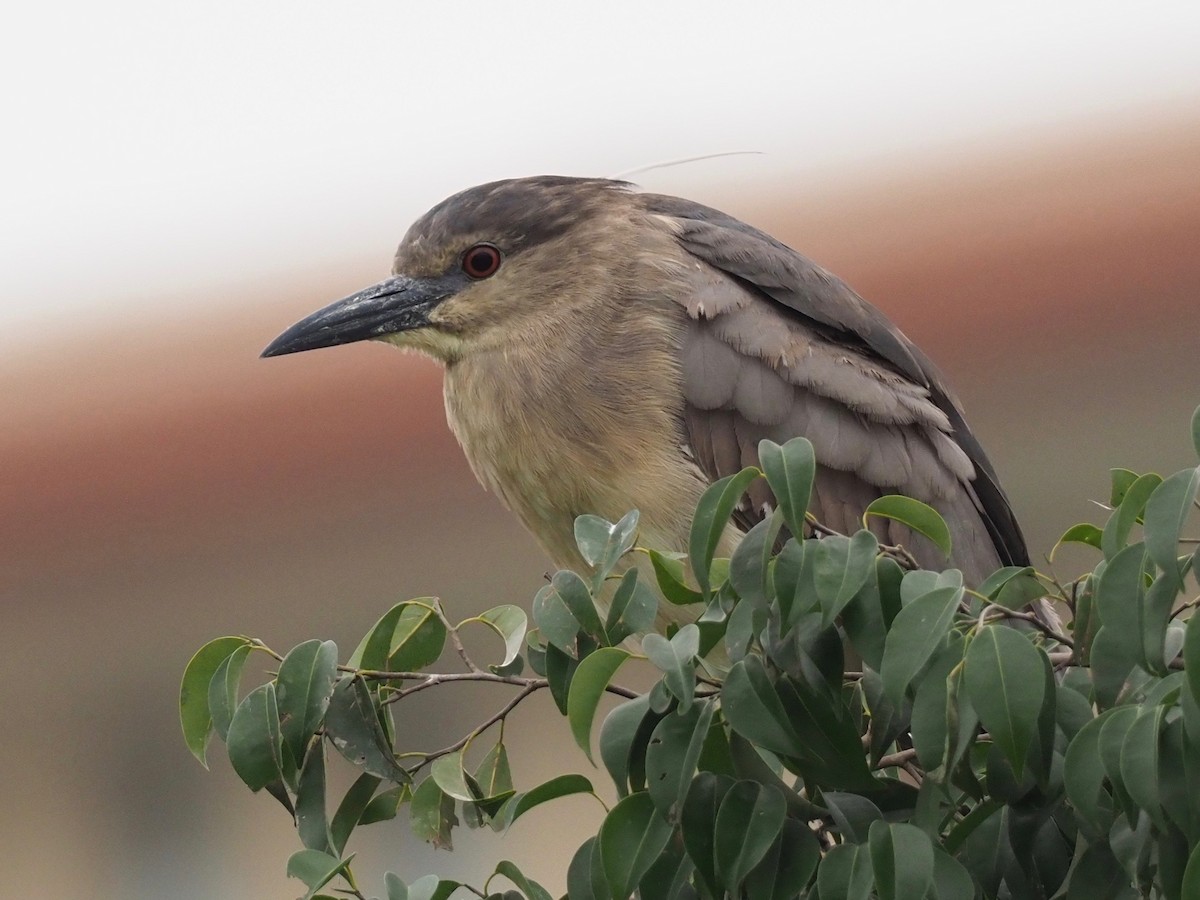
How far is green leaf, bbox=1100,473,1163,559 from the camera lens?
1569 millimetres

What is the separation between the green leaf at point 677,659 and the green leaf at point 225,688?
0.53 m

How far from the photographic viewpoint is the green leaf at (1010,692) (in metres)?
1.41

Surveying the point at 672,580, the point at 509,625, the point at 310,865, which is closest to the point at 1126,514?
the point at 672,580

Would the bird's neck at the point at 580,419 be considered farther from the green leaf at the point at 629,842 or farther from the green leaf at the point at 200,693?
the green leaf at the point at 629,842

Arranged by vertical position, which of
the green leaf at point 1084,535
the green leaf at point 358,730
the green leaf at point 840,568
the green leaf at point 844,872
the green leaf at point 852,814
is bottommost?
the green leaf at point 844,872

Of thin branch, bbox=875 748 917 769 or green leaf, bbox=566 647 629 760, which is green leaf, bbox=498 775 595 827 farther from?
thin branch, bbox=875 748 917 769

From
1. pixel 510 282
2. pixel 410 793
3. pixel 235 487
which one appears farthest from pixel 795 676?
pixel 235 487

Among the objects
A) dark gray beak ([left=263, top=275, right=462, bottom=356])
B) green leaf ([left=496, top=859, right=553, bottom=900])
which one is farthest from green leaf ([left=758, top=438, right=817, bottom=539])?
dark gray beak ([left=263, top=275, right=462, bottom=356])

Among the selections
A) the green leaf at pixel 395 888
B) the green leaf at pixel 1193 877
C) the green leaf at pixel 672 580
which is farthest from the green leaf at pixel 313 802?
the green leaf at pixel 1193 877

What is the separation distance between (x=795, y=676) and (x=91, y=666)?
17.6 ft

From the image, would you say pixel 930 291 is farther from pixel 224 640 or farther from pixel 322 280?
pixel 224 640

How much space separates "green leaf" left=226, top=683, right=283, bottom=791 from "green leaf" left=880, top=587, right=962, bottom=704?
0.68 meters

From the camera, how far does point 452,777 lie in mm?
1811

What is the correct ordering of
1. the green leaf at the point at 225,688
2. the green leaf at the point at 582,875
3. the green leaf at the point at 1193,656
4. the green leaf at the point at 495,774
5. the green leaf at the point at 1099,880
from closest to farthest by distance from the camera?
the green leaf at the point at 1193,656, the green leaf at the point at 1099,880, the green leaf at the point at 582,875, the green leaf at the point at 225,688, the green leaf at the point at 495,774
